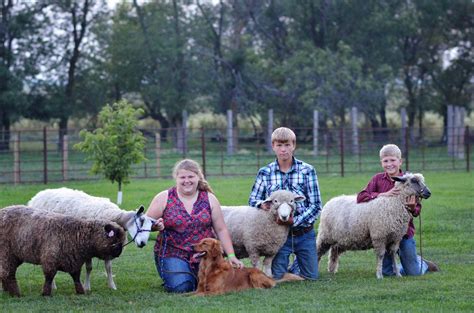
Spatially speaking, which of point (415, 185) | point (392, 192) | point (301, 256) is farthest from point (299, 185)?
point (415, 185)

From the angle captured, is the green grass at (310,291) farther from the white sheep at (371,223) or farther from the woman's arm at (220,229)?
the woman's arm at (220,229)

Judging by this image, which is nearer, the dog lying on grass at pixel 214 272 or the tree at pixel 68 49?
the dog lying on grass at pixel 214 272

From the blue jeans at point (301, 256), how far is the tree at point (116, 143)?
9.59 m

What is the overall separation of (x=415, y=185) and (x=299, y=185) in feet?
4.24

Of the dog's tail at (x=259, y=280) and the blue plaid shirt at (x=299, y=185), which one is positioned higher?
the blue plaid shirt at (x=299, y=185)

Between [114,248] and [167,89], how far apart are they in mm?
34446

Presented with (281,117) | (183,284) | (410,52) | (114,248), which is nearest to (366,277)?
(183,284)

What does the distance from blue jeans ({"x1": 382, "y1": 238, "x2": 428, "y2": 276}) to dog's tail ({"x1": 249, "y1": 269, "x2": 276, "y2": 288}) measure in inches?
69.0

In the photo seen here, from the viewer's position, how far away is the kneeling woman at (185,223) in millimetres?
9320

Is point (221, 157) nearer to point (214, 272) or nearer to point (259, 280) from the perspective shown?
point (259, 280)

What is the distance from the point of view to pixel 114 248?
9227mm

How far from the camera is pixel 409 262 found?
10289 millimetres

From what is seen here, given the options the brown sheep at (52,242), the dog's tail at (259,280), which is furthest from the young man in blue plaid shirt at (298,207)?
the brown sheep at (52,242)

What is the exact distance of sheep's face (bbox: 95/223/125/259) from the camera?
916 cm
